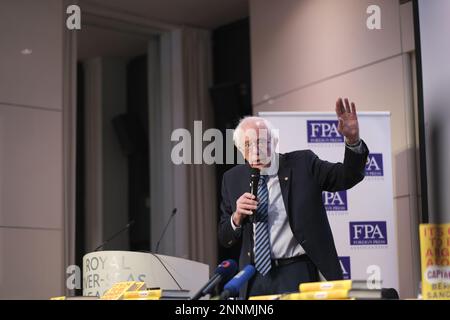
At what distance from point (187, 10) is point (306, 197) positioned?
4.61 m

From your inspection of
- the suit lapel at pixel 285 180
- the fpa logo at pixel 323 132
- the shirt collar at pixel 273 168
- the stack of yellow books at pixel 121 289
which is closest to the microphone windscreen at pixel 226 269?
the stack of yellow books at pixel 121 289

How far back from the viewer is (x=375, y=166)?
4.77 metres

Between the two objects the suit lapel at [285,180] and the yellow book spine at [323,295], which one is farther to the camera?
the suit lapel at [285,180]

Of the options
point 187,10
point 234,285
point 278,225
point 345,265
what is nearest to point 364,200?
point 345,265

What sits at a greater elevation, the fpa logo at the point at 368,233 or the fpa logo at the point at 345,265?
the fpa logo at the point at 368,233

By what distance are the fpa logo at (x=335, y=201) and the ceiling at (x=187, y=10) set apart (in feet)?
10.3

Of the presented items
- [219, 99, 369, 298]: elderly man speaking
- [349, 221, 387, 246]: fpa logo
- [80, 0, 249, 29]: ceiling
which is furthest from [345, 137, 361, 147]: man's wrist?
[80, 0, 249, 29]: ceiling

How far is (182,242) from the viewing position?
24.5 ft

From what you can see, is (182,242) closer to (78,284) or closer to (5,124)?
(78,284)

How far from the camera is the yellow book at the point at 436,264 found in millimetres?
1990

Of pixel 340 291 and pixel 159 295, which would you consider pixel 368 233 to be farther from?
pixel 340 291

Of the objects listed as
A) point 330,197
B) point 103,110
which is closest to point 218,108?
point 103,110

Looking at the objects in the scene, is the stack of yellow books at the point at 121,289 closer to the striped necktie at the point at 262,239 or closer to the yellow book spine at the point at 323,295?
the striped necktie at the point at 262,239

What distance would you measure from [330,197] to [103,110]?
185 inches
